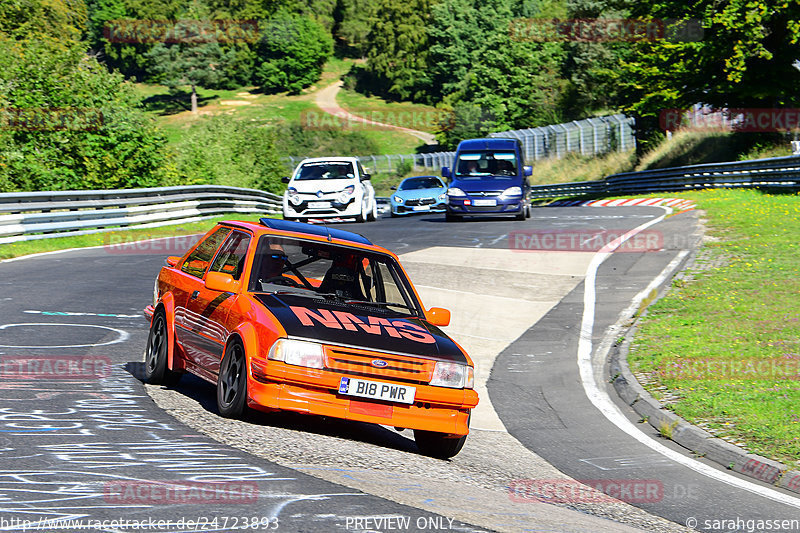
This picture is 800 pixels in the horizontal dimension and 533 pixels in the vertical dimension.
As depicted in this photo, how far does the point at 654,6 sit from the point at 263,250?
41415mm

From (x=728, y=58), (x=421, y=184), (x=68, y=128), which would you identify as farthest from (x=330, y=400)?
(x=728, y=58)

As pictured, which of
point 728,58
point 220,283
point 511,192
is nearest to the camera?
point 220,283

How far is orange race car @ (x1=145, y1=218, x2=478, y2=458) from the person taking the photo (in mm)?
6848

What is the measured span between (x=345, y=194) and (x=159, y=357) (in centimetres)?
1796

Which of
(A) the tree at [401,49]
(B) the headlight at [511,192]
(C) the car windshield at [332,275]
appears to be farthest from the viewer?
(A) the tree at [401,49]

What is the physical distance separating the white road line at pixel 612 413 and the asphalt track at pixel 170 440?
0.11m
